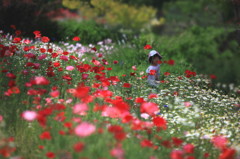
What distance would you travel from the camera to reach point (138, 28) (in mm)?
17328

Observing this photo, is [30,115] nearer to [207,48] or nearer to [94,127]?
[94,127]

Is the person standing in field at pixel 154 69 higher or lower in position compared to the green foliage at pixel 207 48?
lower

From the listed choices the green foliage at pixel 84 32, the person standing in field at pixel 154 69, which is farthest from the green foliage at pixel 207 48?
the person standing in field at pixel 154 69

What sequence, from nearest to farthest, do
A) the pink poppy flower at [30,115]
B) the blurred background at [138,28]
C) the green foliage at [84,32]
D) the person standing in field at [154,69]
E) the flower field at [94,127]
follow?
the pink poppy flower at [30,115] → the flower field at [94,127] → the person standing in field at [154,69] → the blurred background at [138,28] → the green foliage at [84,32]

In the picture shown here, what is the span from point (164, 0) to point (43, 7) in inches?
670

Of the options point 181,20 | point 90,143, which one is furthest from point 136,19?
point 90,143

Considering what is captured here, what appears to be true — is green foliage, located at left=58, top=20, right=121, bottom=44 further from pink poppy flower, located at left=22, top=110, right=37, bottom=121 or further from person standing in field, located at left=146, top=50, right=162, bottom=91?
pink poppy flower, located at left=22, top=110, right=37, bottom=121

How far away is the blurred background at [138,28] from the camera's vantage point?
895 centimetres

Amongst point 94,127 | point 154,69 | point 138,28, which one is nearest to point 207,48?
point 138,28

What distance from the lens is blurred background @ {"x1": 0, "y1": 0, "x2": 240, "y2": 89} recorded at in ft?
29.4

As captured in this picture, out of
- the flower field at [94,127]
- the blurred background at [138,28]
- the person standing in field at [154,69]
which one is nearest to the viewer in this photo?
the flower field at [94,127]

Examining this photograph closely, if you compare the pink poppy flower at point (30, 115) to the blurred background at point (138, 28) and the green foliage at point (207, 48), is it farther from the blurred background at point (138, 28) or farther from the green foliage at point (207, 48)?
the green foliage at point (207, 48)

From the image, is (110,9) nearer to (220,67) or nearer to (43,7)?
(43,7)

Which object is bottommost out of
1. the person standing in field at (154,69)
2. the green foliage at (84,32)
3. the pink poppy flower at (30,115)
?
the pink poppy flower at (30,115)
